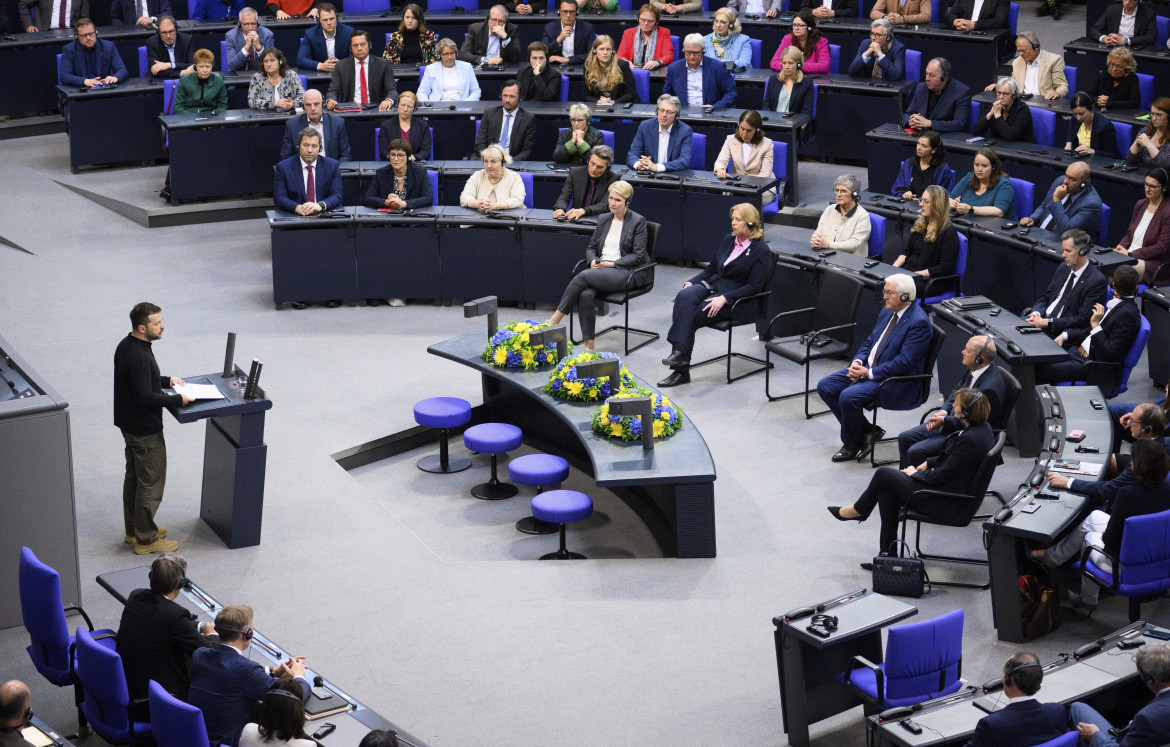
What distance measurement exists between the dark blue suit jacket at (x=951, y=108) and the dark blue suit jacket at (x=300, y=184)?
19.2ft

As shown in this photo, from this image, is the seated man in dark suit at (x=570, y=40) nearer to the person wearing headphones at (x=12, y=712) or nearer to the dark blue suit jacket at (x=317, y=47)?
the dark blue suit jacket at (x=317, y=47)

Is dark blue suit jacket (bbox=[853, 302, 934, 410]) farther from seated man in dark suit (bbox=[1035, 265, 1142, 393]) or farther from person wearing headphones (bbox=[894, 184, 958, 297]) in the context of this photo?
person wearing headphones (bbox=[894, 184, 958, 297])

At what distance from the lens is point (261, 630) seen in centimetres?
742

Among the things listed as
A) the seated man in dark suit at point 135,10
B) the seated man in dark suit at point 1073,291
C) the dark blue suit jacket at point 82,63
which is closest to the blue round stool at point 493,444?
the seated man in dark suit at point 1073,291

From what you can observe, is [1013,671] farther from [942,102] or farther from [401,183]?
[942,102]

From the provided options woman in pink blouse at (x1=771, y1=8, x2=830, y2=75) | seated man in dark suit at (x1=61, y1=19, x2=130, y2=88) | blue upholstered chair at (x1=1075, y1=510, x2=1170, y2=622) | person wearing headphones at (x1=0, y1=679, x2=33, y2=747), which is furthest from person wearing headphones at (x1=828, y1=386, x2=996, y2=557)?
seated man in dark suit at (x1=61, y1=19, x2=130, y2=88)

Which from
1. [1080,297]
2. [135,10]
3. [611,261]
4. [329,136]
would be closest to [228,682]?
[611,261]

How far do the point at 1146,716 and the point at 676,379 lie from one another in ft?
18.7

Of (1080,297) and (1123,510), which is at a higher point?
(1080,297)

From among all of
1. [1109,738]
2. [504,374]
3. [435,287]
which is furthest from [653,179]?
[1109,738]

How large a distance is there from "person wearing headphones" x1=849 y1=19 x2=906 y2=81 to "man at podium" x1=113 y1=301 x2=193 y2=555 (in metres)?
9.64

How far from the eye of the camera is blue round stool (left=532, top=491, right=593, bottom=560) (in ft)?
28.1

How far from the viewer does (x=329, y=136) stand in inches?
540

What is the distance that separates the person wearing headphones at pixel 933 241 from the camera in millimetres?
11016
